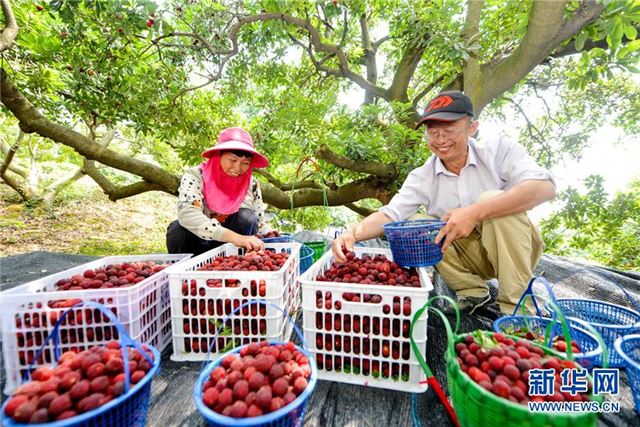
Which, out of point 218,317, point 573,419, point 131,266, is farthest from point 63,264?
point 573,419

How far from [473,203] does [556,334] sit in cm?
71

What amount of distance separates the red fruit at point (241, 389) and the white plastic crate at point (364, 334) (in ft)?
1.46

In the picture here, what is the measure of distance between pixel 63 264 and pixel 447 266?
3.47 meters

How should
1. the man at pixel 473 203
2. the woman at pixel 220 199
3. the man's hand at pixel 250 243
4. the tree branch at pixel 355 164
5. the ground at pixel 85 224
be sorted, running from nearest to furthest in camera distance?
the man at pixel 473 203, the man's hand at pixel 250 243, the woman at pixel 220 199, the tree branch at pixel 355 164, the ground at pixel 85 224

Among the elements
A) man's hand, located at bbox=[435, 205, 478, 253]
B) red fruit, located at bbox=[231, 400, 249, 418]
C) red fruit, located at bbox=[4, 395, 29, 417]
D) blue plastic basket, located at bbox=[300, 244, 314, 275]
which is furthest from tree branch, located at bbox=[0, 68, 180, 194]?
red fruit, located at bbox=[231, 400, 249, 418]

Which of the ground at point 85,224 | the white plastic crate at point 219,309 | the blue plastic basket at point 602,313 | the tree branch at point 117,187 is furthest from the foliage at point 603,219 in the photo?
the ground at point 85,224

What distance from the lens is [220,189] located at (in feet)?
7.31

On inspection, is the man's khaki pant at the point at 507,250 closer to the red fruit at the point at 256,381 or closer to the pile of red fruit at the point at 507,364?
the pile of red fruit at the point at 507,364

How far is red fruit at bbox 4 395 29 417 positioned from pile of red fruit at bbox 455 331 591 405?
117cm

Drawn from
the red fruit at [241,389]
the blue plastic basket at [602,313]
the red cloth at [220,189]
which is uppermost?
the red cloth at [220,189]

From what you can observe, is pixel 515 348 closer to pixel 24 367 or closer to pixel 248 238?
pixel 248 238

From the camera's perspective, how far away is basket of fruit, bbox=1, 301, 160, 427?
728 mm

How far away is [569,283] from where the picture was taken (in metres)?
2.29

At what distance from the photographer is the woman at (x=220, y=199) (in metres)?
1.98
